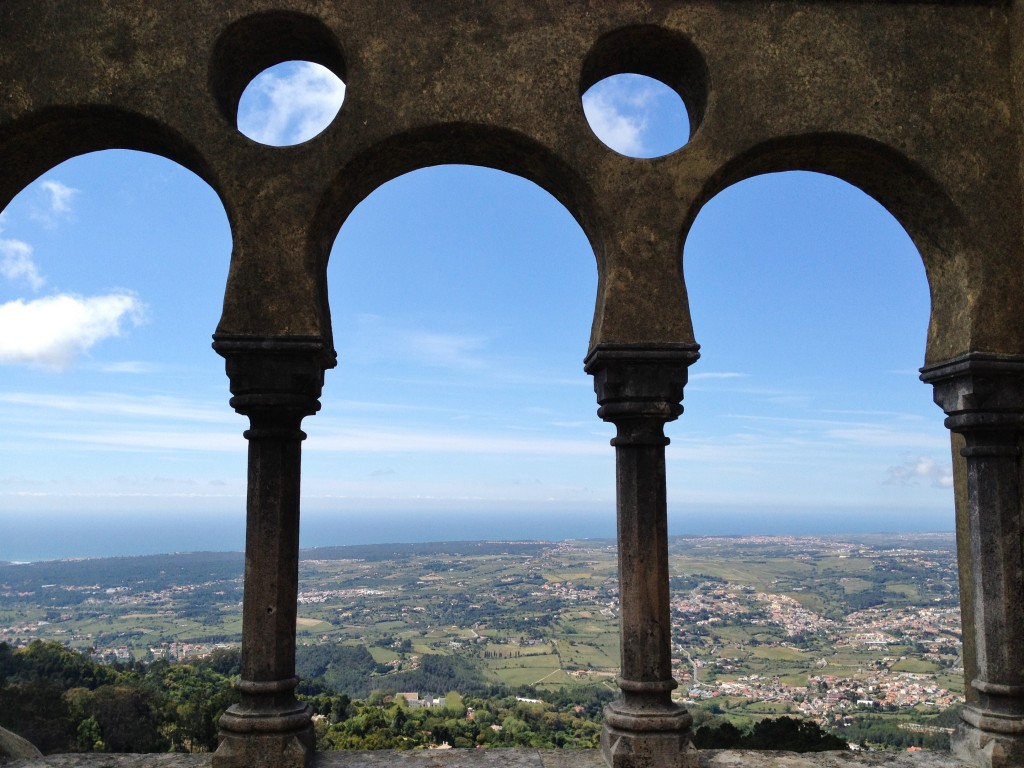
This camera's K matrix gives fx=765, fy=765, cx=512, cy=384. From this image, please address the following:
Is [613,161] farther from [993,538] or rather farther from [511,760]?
[511,760]

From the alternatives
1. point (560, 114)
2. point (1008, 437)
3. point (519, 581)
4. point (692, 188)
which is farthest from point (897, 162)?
point (519, 581)

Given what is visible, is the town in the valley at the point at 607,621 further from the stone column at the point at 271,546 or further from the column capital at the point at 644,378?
the stone column at the point at 271,546

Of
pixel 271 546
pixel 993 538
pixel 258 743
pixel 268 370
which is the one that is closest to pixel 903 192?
pixel 993 538

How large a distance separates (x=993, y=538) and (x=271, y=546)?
4012 millimetres

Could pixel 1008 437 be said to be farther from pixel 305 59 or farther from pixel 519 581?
pixel 519 581

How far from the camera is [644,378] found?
4.20 metres

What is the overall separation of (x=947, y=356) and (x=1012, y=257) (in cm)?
70

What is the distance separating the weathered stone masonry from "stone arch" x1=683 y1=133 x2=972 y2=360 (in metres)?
0.02

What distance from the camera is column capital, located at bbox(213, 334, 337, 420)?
4.05 m

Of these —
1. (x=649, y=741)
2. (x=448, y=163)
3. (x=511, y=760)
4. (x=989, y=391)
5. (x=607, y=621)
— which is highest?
(x=448, y=163)

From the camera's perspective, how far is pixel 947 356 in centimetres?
462

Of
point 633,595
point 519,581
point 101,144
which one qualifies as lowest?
point 519,581

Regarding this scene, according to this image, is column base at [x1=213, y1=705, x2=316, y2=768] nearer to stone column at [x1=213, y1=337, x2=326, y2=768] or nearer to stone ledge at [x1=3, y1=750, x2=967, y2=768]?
stone column at [x1=213, y1=337, x2=326, y2=768]

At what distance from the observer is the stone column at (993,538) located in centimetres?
426
